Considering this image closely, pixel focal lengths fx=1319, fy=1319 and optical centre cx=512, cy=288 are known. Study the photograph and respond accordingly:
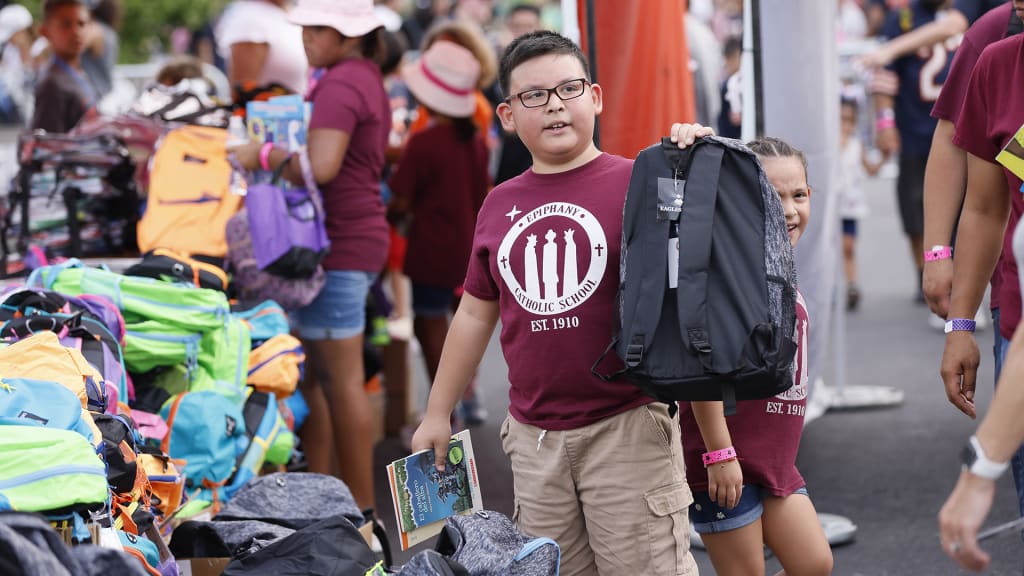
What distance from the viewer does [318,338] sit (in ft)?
16.9

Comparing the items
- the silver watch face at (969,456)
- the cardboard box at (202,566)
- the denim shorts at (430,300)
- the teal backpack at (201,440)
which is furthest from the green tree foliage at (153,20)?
the silver watch face at (969,456)

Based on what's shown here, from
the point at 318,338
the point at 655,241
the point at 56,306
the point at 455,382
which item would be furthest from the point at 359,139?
the point at 655,241

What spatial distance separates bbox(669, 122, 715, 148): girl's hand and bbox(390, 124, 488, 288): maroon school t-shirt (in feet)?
11.0

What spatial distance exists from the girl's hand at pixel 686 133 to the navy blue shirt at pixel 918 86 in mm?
5765

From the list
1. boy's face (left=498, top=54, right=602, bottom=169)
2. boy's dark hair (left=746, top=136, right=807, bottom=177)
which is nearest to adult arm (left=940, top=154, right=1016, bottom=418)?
boy's dark hair (left=746, top=136, right=807, bottom=177)

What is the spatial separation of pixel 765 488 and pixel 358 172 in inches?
89.7

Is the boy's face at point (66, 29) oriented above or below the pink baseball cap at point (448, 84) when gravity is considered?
above

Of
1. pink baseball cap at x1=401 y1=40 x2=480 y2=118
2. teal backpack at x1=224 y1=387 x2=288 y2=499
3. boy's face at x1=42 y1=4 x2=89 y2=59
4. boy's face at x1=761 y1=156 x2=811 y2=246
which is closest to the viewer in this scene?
boy's face at x1=761 y1=156 x2=811 y2=246

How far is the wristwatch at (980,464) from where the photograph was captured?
225 centimetres

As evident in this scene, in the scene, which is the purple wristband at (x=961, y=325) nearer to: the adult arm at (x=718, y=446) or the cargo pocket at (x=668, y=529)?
the adult arm at (x=718, y=446)

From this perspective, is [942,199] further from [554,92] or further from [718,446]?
[554,92]

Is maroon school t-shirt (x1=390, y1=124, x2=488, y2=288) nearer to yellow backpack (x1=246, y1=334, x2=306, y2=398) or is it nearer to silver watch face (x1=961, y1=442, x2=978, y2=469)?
yellow backpack (x1=246, y1=334, x2=306, y2=398)

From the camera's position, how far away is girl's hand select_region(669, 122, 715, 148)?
303cm

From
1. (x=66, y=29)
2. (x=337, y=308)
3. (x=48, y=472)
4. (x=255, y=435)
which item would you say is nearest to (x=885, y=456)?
(x=337, y=308)
